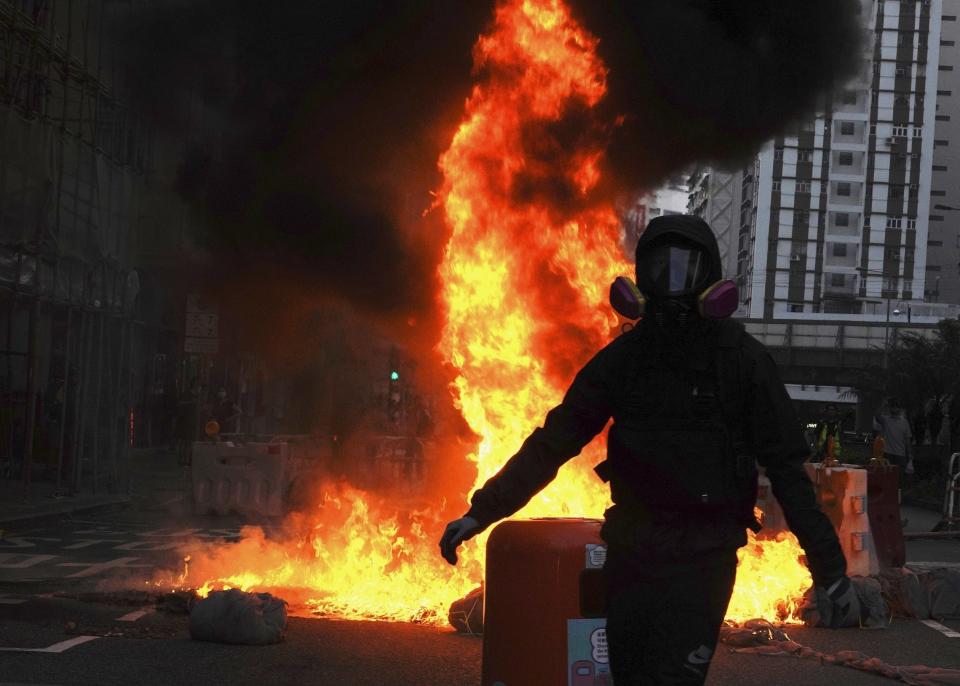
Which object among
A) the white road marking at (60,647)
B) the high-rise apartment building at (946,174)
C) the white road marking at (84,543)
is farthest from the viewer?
the high-rise apartment building at (946,174)

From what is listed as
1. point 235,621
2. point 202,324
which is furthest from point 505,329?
point 202,324

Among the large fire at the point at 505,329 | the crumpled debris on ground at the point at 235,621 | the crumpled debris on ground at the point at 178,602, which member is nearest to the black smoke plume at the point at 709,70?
the large fire at the point at 505,329

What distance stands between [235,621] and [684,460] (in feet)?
14.2

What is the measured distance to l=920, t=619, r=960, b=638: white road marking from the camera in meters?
8.51

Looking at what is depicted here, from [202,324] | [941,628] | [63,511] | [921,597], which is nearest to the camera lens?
[941,628]

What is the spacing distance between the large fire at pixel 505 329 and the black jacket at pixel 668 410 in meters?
4.42

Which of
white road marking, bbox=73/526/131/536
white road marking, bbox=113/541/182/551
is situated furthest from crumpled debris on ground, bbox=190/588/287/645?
white road marking, bbox=73/526/131/536

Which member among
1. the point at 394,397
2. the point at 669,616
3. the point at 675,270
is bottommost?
the point at 394,397

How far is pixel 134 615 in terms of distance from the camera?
7.84 metres

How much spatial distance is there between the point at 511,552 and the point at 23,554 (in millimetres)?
7938

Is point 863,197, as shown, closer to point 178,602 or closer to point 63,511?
point 63,511

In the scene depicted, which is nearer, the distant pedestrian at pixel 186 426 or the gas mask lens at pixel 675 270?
the gas mask lens at pixel 675 270

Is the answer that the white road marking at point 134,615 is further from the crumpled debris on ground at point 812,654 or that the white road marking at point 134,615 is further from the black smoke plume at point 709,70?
the black smoke plume at point 709,70

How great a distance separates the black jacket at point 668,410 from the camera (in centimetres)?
338
